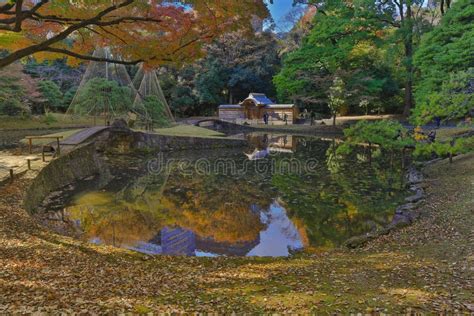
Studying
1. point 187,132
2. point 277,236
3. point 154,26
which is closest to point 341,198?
point 277,236

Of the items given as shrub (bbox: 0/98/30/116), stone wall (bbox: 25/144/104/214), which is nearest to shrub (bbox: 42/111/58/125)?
shrub (bbox: 0/98/30/116)

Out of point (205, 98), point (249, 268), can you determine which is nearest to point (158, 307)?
point (249, 268)

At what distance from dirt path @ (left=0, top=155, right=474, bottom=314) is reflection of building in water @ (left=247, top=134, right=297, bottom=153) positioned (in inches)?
608

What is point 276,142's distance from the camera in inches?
1017

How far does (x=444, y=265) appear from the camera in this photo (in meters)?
4.85

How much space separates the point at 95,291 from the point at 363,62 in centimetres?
3074

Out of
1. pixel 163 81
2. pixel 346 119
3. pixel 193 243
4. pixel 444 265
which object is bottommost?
pixel 193 243

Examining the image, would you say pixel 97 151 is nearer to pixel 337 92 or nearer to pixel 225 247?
pixel 225 247

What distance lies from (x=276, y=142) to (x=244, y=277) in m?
21.3

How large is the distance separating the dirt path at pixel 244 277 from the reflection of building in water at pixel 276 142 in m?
15.4

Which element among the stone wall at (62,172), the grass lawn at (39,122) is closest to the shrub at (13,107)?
the grass lawn at (39,122)

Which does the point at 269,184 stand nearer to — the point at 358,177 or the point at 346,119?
the point at 358,177

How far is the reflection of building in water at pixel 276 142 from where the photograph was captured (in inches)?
884

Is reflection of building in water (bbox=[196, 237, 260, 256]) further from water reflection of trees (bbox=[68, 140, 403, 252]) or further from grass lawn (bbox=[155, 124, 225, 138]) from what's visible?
grass lawn (bbox=[155, 124, 225, 138])
